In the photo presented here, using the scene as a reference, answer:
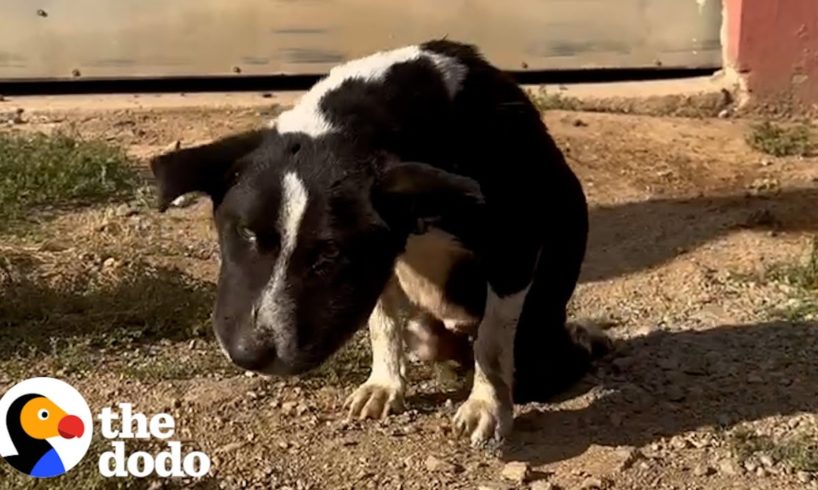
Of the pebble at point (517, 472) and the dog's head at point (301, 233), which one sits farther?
the pebble at point (517, 472)

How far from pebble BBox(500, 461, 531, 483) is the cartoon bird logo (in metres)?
1.10

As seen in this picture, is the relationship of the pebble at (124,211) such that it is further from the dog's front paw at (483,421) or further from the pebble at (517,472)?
the pebble at (517,472)

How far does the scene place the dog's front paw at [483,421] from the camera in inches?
161

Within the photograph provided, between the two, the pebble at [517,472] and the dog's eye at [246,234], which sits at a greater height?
the dog's eye at [246,234]

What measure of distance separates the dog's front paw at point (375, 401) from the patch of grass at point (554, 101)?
312cm

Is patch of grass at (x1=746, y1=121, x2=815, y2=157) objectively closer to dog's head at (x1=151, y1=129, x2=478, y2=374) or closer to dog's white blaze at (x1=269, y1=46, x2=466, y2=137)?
dog's white blaze at (x1=269, y1=46, x2=466, y2=137)

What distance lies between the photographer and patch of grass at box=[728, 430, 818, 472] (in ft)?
13.0

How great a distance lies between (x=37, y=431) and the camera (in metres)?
3.92

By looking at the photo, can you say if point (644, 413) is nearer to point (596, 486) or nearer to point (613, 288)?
point (596, 486)

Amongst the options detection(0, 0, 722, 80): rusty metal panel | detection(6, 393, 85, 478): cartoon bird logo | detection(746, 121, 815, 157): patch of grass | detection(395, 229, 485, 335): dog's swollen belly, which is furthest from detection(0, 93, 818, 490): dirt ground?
detection(0, 0, 722, 80): rusty metal panel

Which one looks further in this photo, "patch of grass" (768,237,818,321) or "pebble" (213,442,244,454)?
"patch of grass" (768,237,818,321)

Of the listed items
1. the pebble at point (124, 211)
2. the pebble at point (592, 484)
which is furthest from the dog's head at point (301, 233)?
the pebble at point (124, 211)

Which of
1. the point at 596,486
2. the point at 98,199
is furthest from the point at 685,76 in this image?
the point at 596,486

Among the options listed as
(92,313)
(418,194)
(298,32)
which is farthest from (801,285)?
(298,32)
